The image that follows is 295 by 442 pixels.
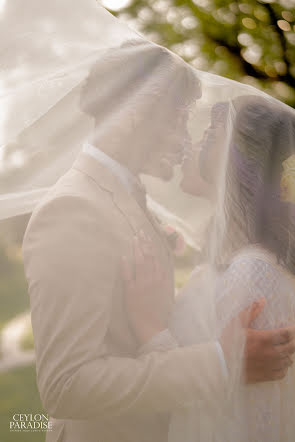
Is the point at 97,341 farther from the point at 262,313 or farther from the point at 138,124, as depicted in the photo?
the point at 138,124

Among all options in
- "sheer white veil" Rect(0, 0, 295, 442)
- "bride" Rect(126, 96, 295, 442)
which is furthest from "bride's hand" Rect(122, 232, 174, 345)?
"sheer white veil" Rect(0, 0, 295, 442)

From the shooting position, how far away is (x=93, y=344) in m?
1.17

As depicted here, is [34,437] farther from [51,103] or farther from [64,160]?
[51,103]

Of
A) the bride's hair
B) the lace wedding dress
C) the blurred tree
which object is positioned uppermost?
the bride's hair

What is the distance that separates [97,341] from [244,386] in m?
0.45

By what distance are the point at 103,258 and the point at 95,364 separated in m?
0.28

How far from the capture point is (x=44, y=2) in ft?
5.05

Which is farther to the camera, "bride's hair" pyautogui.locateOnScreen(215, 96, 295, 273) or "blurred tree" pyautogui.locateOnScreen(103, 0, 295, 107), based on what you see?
"blurred tree" pyautogui.locateOnScreen(103, 0, 295, 107)

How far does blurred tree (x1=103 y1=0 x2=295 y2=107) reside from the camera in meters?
4.92

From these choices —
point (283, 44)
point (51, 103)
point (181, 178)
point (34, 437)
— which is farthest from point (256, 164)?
point (283, 44)

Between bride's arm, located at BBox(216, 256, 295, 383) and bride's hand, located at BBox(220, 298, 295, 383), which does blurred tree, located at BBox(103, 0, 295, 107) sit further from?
bride's hand, located at BBox(220, 298, 295, 383)

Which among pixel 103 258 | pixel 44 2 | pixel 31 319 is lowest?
pixel 31 319

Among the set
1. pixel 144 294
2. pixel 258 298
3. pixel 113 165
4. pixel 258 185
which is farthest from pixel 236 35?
pixel 144 294

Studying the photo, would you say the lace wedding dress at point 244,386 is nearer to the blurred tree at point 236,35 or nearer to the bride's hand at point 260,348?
the bride's hand at point 260,348
